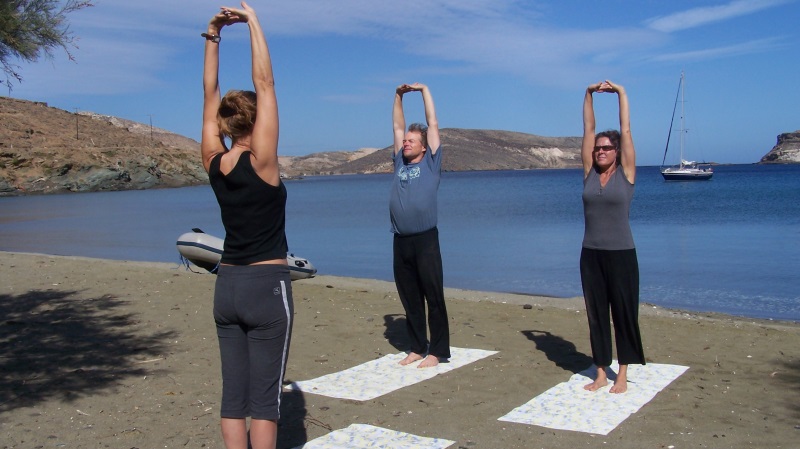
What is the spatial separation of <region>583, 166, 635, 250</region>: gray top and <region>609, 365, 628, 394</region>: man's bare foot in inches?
34.2

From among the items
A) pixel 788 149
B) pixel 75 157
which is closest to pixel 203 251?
pixel 75 157

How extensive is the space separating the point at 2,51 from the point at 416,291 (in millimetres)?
4034

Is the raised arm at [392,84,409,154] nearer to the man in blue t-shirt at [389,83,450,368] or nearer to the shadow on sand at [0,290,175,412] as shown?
the man in blue t-shirt at [389,83,450,368]

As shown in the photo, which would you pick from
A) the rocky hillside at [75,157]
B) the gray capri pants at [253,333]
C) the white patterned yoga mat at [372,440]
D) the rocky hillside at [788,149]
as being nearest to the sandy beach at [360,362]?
the white patterned yoga mat at [372,440]

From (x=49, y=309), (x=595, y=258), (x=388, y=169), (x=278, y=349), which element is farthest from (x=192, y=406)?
(x=388, y=169)

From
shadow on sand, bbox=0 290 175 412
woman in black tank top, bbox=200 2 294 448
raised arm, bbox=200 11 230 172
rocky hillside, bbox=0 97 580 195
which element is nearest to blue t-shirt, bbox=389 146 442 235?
shadow on sand, bbox=0 290 175 412

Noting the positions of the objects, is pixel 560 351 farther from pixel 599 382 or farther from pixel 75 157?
pixel 75 157

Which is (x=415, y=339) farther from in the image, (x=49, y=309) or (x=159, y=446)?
(x=49, y=309)

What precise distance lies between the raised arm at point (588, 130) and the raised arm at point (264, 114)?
2.90m

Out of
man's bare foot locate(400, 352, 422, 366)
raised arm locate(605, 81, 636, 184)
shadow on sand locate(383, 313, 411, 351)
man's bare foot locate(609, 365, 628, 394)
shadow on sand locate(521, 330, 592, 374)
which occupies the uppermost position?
raised arm locate(605, 81, 636, 184)

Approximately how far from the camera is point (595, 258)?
223 inches

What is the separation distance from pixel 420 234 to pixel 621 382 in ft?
6.14

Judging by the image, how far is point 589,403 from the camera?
5348 mm

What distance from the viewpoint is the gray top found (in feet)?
18.1
